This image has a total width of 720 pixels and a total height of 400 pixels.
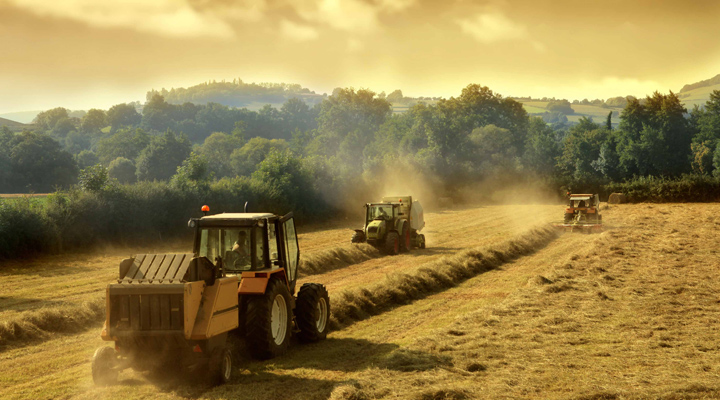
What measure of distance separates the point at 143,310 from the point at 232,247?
1977mm

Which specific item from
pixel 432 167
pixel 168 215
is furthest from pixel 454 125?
pixel 168 215

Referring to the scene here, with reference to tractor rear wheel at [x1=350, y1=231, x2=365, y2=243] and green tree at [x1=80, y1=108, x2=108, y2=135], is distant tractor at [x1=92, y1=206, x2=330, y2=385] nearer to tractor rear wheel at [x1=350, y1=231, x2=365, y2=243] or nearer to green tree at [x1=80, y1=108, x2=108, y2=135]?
tractor rear wheel at [x1=350, y1=231, x2=365, y2=243]

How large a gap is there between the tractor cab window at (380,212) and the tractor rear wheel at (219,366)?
1566 centimetres

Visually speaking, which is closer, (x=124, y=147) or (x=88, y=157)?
(x=124, y=147)

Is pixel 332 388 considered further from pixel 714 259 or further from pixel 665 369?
pixel 714 259

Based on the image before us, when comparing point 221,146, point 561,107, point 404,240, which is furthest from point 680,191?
point 561,107

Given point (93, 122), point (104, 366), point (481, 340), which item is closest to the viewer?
point (104, 366)

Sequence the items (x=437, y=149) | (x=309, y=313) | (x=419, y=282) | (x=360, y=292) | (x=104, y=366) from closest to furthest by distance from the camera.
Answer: (x=104, y=366) < (x=309, y=313) < (x=360, y=292) < (x=419, y=282) < (x=437, y=149)

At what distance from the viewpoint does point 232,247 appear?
9.21 metres

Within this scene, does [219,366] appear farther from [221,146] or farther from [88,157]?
[88,157]

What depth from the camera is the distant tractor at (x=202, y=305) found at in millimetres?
7453

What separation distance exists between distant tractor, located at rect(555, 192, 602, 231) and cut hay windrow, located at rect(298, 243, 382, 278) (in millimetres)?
11707

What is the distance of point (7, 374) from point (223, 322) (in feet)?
11.8

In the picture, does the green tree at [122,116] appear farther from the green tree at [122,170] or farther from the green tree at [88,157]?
the green tree at [122,170]
